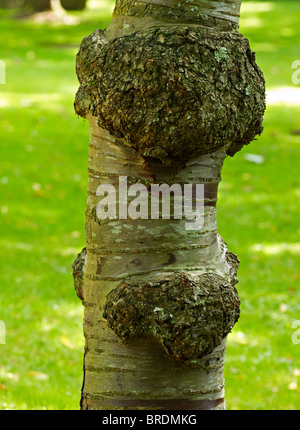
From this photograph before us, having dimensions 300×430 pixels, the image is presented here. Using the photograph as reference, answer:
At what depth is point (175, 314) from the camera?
2258 millimetres

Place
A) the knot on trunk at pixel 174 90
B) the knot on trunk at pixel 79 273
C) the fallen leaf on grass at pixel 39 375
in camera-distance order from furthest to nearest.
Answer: the fallen leaf on grass at pixel 39 375, the knot on trunk at pixel 79 273, the knot on trunk at pixel 174 90

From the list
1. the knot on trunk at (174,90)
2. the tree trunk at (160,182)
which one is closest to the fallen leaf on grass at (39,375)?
the tree trunk at (160,182)

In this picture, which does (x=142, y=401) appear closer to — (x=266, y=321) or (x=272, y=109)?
(x=266, y=321)

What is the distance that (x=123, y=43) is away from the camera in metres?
2.31

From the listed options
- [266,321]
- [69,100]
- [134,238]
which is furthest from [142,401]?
[69,100]

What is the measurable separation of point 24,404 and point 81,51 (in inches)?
110

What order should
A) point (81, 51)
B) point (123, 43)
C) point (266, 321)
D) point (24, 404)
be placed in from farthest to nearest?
point (266, 321) → point (24, 404) → point (81, 51) → point (123, 43)

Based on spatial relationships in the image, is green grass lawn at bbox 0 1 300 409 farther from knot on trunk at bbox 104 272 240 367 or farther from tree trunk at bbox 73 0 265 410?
knot on trunk at bbox 104 272 240 367

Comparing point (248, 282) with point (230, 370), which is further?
point (248, 282)

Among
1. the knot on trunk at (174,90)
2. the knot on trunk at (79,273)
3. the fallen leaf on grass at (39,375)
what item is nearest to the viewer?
the knot on trunk at (174,90)

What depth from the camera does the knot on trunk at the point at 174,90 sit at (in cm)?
221

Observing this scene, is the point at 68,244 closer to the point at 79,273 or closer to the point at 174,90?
the point at 79,273

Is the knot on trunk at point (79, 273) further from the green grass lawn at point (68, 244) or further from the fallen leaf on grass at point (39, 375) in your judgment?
the fallen leaf on grass at point (39, 375)

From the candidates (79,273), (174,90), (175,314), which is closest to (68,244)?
(79,273)
